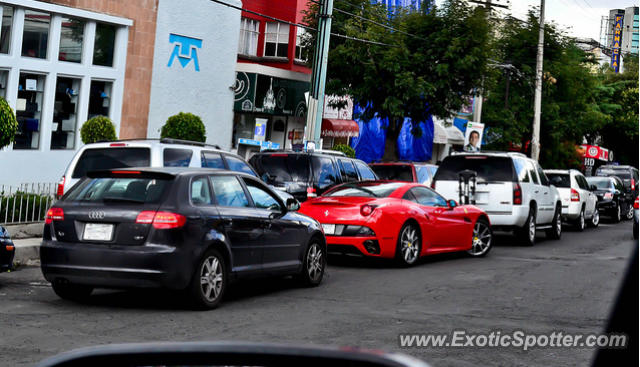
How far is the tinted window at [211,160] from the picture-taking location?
13.4 meters

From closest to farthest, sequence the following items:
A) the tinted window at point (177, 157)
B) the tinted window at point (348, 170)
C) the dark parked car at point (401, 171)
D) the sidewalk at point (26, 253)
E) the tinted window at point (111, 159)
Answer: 1. the tinted window at point (111, 159)
2. the tinted window at point (177, 157)
3. the sidewalk at point (26, 253)
4. the tinted window at point (348, 170)
5. the dark parked car at point (401, 171)

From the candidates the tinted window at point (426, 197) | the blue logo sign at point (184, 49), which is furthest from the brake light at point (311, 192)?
the blue logo sign at point (184, 49)

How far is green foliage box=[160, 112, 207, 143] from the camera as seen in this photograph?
24.2 metres

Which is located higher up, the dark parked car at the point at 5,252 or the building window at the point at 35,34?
A: the building window at the point at 35,34

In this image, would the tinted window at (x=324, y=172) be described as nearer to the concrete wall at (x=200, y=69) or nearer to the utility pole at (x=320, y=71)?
the utility pole at (x=320, y=71)

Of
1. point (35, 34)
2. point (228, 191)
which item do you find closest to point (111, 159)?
point (228, 191)

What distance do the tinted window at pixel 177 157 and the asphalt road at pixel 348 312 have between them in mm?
2247

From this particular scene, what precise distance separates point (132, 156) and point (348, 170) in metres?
5.88

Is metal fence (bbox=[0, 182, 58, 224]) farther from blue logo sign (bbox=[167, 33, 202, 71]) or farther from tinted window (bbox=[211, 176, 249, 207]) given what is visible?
blue logo sign (bbox=[167, 33, 202, 71])

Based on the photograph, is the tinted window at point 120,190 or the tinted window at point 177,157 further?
the tinted window at point 177,157

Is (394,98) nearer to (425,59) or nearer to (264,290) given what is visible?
(425,59)

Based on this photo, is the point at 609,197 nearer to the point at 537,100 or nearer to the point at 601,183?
the point at 601,183

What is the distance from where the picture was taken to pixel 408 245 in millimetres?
14102

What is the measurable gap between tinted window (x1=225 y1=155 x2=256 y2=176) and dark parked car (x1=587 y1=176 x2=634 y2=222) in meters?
21.4
